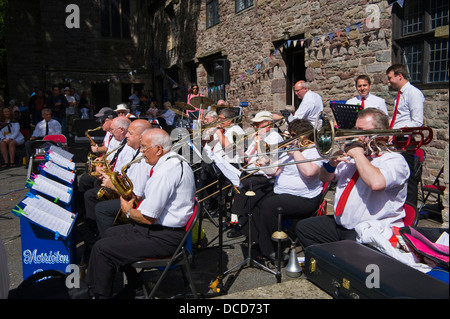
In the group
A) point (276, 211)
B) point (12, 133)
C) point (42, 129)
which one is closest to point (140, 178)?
point (276, 211)

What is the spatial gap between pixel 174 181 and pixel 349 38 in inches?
228

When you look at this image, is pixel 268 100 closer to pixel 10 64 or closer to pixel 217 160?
pixel 217 160

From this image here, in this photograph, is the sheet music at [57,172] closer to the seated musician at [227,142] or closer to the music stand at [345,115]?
the seated musician at [227,142]

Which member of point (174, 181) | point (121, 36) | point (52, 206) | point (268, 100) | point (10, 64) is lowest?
point (52, 206)

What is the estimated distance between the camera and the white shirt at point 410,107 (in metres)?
4.81

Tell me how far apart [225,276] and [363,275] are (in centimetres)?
198

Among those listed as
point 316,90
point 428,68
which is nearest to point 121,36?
point 316,90

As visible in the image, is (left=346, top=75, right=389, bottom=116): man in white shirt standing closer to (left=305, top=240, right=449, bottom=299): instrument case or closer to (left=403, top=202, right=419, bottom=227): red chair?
(left=403, top=202, right=419, bottom=227): red chair

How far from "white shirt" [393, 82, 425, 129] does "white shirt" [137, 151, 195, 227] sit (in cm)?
330

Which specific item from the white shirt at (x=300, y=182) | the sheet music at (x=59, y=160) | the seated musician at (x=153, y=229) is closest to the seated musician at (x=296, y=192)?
the white shirt at (x=300, y=182)

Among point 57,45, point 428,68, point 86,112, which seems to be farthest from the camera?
point 57,45

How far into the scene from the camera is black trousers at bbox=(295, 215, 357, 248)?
3.09 metres

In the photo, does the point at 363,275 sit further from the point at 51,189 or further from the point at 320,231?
the point at 51,189

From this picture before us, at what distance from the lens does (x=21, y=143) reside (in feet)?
34.6
